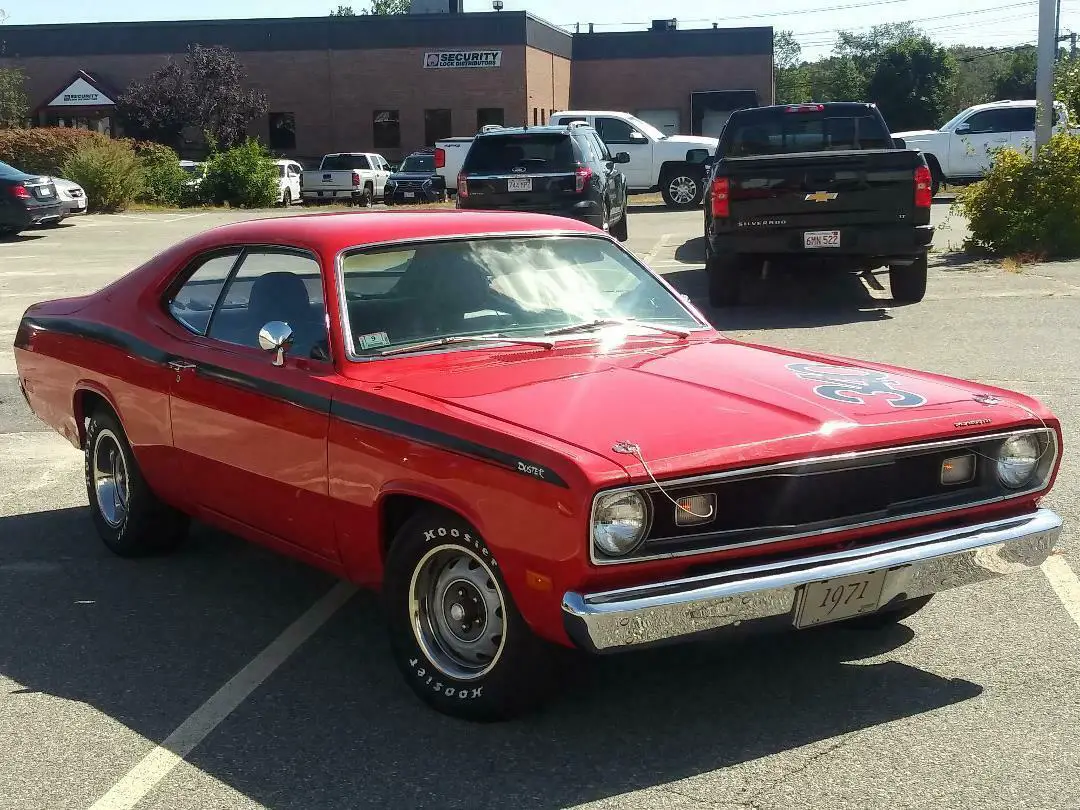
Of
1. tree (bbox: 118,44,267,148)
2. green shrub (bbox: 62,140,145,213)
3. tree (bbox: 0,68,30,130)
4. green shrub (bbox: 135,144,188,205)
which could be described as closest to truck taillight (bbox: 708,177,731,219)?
green shrub (bbox: 62,140,145,213)

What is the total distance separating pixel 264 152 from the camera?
39.4 meters

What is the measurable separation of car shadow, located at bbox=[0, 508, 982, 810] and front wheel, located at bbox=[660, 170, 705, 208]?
81.2 feet

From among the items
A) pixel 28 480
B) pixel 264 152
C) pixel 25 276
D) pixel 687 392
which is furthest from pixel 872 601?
pixel 264 152

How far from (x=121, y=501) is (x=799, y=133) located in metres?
11.0

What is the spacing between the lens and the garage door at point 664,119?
55.6m

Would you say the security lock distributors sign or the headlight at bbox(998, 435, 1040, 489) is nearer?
the headlight at bbox(998, 435, 1040, 489)

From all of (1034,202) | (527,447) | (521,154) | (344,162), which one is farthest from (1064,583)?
(344,162)

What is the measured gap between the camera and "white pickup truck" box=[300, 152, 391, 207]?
125 ft

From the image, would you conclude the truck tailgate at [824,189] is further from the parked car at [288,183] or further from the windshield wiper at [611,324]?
the parked car at [288,183]

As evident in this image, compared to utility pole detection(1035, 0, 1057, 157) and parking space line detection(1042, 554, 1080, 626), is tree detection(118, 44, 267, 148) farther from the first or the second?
parking space line detection(1042, 554, 1080, 626)

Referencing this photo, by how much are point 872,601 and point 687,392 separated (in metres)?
0.88

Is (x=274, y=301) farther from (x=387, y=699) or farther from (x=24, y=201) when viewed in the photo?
(x=24, y=201)

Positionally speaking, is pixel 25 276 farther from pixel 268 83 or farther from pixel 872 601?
pixel 268 83

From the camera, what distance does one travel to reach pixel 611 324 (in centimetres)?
529
